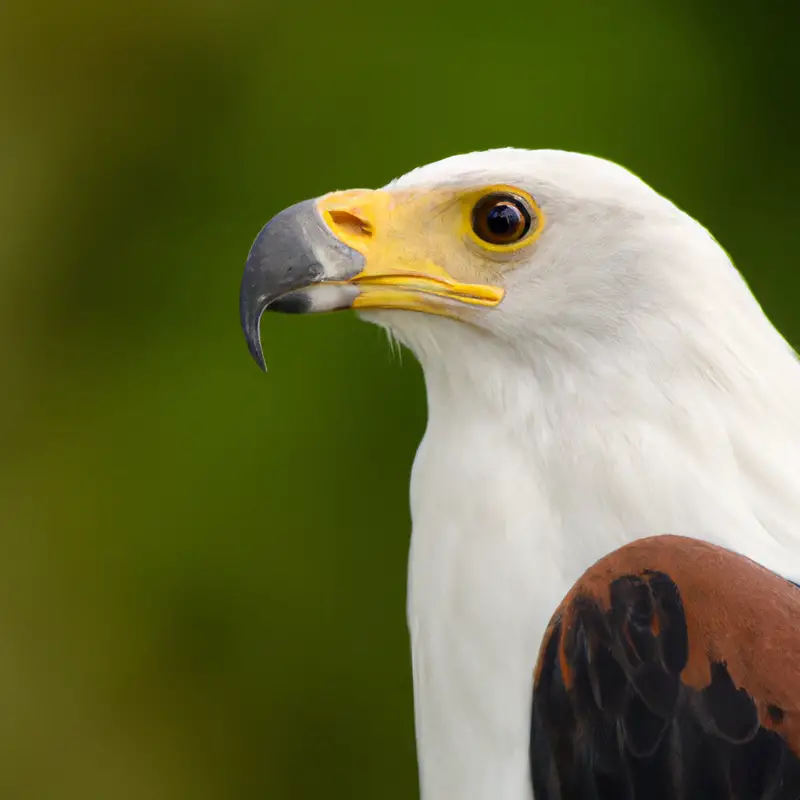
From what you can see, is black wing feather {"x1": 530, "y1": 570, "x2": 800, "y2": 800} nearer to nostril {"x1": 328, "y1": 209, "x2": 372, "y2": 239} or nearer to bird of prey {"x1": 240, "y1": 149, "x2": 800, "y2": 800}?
bird of prey {"x1": 240, "y1": 149, "x2": 800, "y2": 800}

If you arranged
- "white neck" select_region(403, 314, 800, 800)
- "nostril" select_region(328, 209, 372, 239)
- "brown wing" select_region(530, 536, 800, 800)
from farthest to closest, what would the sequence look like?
"nostril" select_region(328, 209, 372, 239)
"white neck" select_region(403, 314, 800, 800)
"brown wing" select_region(530, 536, 800, 800)

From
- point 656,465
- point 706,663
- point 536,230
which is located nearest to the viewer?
point 706,663

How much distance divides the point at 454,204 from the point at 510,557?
38 centimetres

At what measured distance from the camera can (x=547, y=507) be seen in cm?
128

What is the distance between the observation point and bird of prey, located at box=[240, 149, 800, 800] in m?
1.15

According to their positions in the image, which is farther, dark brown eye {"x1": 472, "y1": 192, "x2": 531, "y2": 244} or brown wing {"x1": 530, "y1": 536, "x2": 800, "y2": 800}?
dark brown eye {"x1": 472, "y1": 192, "x2": 531, "y2": 244}

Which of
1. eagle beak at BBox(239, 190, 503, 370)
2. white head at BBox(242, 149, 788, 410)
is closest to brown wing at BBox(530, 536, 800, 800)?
white head at BBox(242, 149, 788, 410)

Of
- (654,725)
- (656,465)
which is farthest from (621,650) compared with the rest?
(656,465)

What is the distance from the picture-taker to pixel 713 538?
1231 mm

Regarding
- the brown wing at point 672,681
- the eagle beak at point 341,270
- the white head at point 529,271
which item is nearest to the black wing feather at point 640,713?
the brown wing at point 672,681

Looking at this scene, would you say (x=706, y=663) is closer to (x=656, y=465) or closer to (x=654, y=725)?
(x=654, y=725)

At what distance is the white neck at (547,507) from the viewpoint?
1248mm

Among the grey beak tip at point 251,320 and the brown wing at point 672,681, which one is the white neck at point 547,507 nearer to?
the brown wing at point 672,681

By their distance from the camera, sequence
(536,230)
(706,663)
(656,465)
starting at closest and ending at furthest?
(706,663), (656,465), (536,230)
